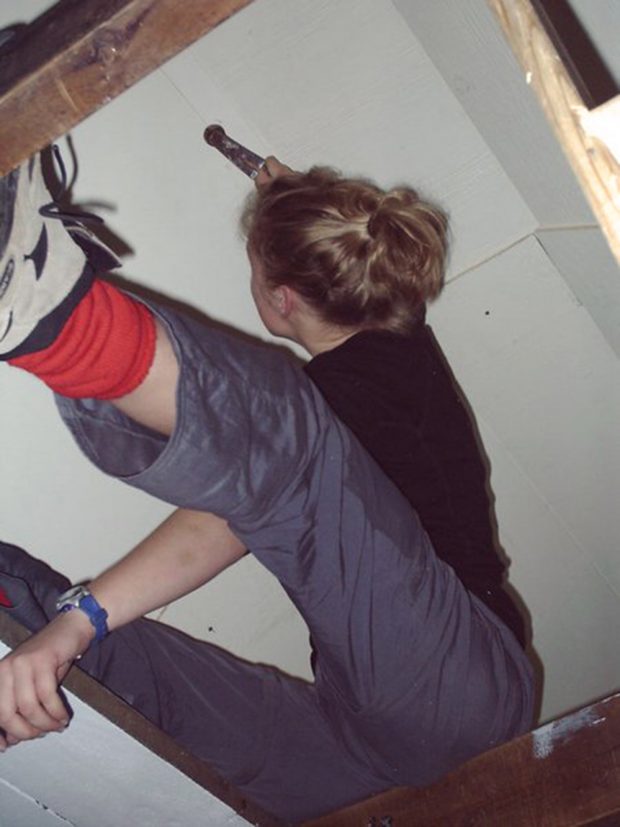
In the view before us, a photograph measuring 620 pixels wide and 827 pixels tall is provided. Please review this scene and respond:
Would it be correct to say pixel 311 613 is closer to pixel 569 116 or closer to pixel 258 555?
pixel 258 555

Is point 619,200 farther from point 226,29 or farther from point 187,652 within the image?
point 226,29

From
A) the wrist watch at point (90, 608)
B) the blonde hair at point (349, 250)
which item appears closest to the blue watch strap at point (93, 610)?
the wrist watch at point (90, 608)

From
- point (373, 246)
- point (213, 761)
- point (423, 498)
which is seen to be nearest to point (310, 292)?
point (373, 246)

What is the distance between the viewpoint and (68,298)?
0.80 m

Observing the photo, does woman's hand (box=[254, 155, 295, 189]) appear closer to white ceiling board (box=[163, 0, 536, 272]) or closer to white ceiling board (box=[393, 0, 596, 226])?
white ceiling board (box=[163, 0, 536, 272])

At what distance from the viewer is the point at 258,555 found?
1054mm

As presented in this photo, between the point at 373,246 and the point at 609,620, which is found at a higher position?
the point at 373,246

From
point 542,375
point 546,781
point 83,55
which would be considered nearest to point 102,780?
point 546,781

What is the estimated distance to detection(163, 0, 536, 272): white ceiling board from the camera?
1.70 metres

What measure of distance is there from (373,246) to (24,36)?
78 cm

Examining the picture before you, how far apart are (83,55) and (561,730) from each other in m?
0.99

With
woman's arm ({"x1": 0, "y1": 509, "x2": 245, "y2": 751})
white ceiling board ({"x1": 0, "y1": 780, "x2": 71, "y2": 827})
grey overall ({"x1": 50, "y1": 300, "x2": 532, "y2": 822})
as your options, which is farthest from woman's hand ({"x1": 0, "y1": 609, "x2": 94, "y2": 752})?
grey overall ({"x1": 50, "y1": 300, "x2": 532, "y2": 822})

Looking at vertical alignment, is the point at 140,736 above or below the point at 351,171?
below

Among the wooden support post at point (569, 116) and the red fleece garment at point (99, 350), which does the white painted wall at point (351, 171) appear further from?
the wooden support post at point (569, 116)
